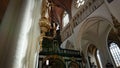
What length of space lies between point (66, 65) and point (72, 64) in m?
0.56

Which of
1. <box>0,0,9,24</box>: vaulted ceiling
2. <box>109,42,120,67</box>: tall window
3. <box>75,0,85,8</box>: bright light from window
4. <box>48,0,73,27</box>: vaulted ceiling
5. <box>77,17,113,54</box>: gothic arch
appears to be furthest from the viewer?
<box>48,0,73,27</box>: vaulted ceiling

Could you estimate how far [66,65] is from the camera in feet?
27.3

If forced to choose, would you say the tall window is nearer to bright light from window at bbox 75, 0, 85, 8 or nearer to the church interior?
the church interior

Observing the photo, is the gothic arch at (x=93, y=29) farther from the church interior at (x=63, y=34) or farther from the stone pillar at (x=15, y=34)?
the stone pillar at (x=15, y=34)

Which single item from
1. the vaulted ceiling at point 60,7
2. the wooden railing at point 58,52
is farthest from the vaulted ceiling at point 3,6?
the vaulted ceiling at point 60,7

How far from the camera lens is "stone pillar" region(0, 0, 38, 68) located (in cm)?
72

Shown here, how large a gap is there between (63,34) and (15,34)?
1169 centimetres

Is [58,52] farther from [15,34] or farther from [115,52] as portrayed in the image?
[15,34]

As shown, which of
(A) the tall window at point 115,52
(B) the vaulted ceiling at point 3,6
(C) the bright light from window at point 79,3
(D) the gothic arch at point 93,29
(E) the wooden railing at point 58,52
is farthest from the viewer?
(A) the tall window at point 115,52

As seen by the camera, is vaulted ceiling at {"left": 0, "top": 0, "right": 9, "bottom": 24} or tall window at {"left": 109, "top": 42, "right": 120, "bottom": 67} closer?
vaulted ceiling at {"left": 0, "top": 0, "right": 9, "bottom": 24}

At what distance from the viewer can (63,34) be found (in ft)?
40.9

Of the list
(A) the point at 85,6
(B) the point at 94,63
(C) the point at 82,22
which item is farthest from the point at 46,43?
(B) the point at 94,63

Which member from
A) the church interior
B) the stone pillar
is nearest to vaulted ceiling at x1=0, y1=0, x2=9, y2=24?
the church interior

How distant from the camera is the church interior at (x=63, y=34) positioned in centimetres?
79
